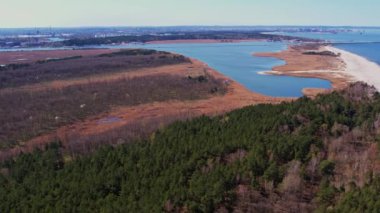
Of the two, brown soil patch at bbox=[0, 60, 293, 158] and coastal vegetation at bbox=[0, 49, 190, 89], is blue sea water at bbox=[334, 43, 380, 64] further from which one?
brown soil patch at bbox=[0, 60, 293, 158]

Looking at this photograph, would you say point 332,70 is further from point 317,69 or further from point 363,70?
point 363,70

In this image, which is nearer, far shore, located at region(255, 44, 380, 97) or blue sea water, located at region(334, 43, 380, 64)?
far shore, located at region(255, 44, 380, 97)

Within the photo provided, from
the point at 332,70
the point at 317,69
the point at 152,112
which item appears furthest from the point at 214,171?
the point at 317,69

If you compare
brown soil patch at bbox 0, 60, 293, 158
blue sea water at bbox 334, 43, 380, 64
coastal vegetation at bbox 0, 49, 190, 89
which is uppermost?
blue sea water at bbox 334, 43, 380, 64

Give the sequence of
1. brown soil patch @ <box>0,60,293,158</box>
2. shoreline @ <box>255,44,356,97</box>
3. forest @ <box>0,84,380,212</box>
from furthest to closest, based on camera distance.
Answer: shoreline @ <box>255,44,356,97</box>
brown soil patch @ <box>0,60,293,158</box>
forest @ <box>0,84,380,212</box>

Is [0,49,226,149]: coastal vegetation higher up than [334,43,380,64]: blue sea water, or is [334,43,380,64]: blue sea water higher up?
[334,43,380,64]: blue sea water

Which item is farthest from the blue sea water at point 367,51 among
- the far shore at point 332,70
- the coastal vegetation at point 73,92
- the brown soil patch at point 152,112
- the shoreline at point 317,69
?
the coastal vegetation at point 73,92

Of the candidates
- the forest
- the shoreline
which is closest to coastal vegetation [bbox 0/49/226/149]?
the forest

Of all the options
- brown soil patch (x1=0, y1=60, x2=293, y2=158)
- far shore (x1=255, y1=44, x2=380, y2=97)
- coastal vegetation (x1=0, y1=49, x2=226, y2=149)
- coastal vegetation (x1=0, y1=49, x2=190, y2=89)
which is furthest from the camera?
coastal vegetation (x1=0, y1=49, x2=190, y2=89)

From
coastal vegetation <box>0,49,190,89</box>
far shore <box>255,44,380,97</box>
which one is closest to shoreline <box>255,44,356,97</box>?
far shore <box>255,44,380,97</box>

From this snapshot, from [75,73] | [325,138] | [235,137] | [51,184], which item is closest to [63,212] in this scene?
[51,184]
